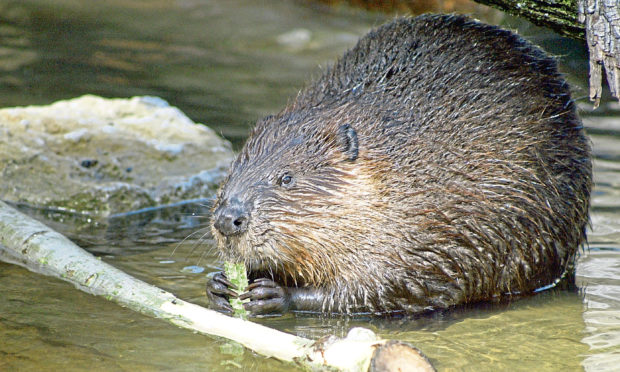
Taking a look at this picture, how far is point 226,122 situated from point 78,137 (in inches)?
64.8

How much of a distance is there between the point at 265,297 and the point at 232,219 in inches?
19.0

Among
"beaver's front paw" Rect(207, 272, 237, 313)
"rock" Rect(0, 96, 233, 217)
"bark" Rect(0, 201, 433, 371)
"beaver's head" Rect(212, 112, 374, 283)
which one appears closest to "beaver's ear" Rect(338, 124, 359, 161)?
"beaver's head" Rect(212, 112, 374, 283)

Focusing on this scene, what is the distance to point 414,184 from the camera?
4398 millimetres

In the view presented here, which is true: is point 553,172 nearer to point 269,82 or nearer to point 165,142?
point 165,142

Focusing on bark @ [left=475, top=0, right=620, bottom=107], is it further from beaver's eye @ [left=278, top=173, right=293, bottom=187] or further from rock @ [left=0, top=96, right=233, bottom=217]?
rock @ [left=0, top=96, right=233, bottom=217]

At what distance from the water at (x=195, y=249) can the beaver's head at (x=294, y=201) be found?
373 millimetres

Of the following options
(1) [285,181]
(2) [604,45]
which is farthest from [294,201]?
(2) [604,45]

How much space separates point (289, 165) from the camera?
4289mm

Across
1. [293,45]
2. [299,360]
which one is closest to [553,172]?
[299,360]

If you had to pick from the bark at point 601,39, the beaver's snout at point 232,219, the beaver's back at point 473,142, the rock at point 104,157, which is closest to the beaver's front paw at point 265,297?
the beaver's snout at point 232,219

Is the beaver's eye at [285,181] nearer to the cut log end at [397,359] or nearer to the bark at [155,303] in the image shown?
the bark at [155,303]

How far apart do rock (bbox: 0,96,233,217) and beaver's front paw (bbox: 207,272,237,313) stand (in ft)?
5.75

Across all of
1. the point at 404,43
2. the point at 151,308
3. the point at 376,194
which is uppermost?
the point at 404,43

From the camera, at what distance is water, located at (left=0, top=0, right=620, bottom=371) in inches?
151
